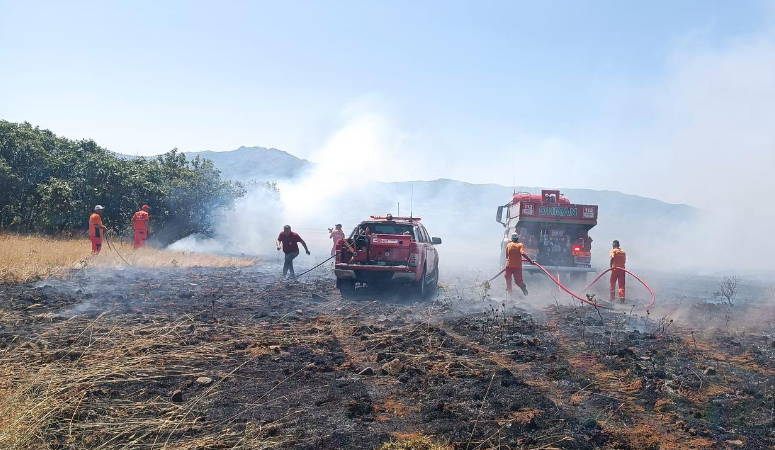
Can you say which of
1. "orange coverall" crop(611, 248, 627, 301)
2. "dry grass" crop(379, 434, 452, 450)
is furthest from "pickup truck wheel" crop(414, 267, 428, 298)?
"dry grass" crop(379, 434, 452, 450)

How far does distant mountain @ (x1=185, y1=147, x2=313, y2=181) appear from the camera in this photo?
264ft

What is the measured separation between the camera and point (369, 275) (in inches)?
510

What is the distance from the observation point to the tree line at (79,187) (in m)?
21.8

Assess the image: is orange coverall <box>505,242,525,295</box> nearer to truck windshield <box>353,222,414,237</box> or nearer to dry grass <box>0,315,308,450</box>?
truck windshield <box>353,222,414,237</box>

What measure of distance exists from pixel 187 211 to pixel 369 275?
16.2m

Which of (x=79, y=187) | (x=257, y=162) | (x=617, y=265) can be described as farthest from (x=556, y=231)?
(x=257, y=162)

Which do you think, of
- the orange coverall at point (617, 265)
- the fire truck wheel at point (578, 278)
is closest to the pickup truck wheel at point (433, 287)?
the orange coverall at point (617, 265)

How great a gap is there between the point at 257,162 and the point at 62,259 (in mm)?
77408

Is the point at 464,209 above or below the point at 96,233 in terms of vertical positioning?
above

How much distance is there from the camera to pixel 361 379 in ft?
20.0

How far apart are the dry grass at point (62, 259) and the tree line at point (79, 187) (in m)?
2.28

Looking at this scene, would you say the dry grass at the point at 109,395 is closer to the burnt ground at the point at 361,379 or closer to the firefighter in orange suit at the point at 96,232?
the burnt ground at the point at 361,379

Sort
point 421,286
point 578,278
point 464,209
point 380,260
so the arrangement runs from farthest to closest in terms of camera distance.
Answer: point 464,209, point 578,278, point 421,286, point 380,260

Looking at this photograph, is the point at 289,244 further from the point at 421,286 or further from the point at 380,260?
the point at 421,286
